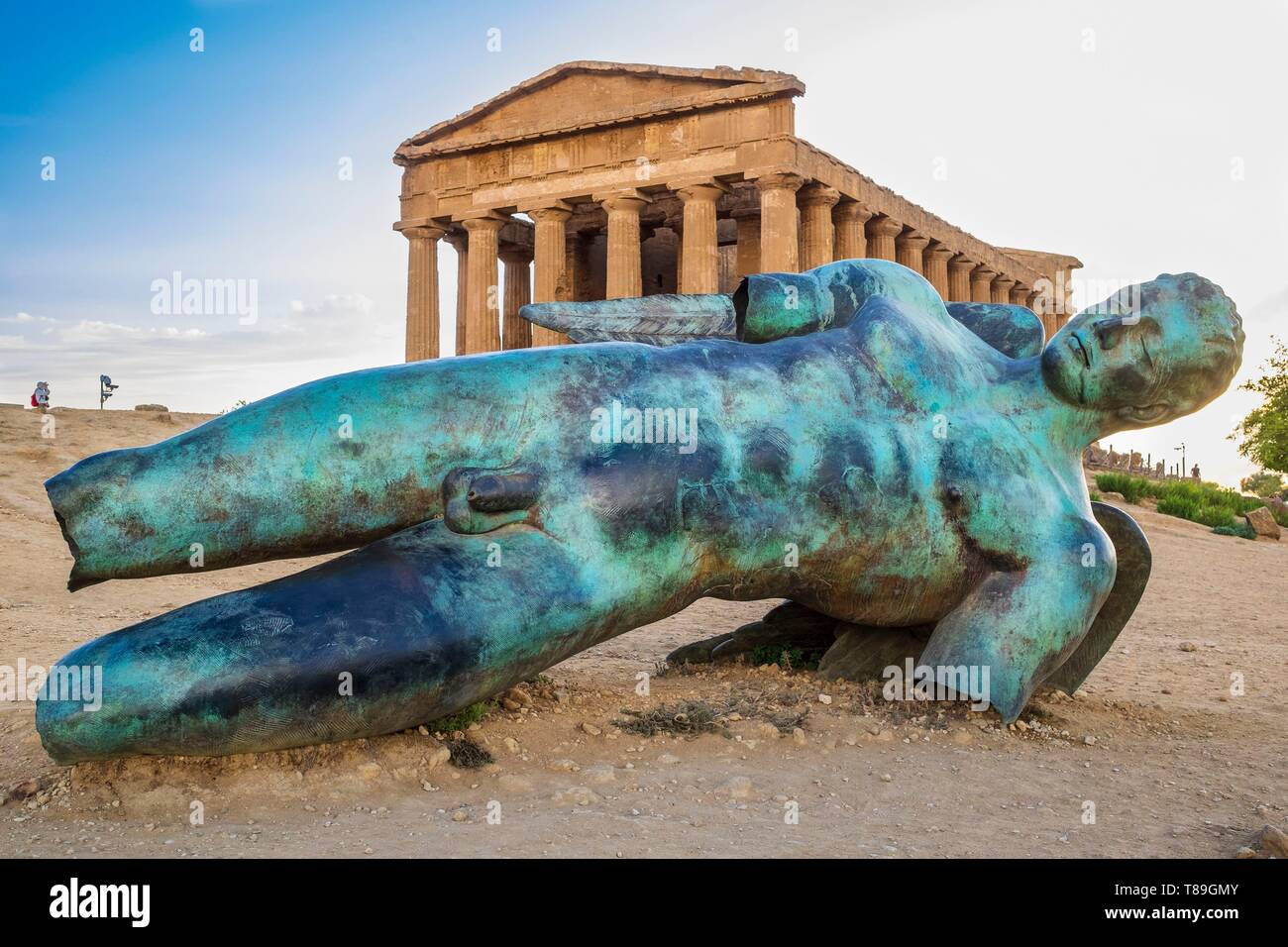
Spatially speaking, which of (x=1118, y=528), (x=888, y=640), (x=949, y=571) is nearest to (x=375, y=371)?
(x=949, y=571)

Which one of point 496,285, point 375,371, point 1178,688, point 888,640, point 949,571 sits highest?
point 496,285

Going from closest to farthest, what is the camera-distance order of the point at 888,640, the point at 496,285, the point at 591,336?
1. the point at 591,336
2. the point at 888,640
3. the point at 496,285

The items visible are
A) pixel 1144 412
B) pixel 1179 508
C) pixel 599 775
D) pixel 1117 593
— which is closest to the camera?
pixel 599 775

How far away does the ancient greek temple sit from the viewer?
2339cm

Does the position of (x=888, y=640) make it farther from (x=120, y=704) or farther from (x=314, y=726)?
(x=120, y=704)

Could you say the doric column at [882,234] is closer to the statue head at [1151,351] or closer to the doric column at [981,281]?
the doric column at [981,281]

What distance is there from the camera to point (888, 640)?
4.16m

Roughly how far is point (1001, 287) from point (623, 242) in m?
15.5

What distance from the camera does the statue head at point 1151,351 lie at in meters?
3.71

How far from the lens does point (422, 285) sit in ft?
92.7

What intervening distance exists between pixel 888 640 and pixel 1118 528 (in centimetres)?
97

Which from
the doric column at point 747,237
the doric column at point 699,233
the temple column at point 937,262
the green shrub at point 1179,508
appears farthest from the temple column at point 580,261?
the green shrub at point 1179,508

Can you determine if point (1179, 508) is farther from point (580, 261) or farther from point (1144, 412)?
point (1144, 412)

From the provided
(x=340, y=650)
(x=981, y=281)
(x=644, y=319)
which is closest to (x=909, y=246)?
(x=981, y=281)
